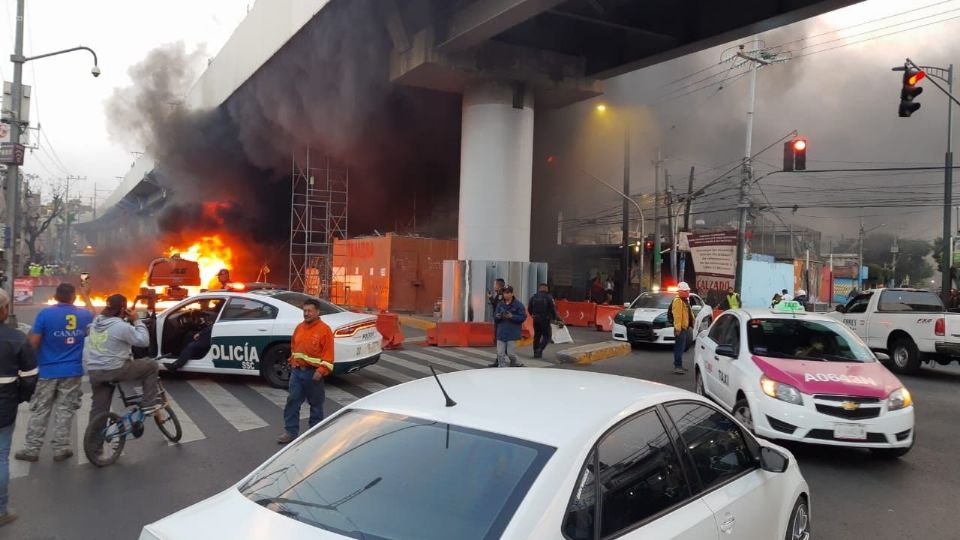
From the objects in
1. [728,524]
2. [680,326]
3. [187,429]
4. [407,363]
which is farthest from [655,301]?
[728,524]

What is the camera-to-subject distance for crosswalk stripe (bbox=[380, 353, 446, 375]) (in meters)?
11.4

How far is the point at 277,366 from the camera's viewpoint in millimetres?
9359

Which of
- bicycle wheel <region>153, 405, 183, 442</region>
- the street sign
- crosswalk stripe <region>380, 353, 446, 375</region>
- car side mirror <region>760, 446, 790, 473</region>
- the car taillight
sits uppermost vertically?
the street sign

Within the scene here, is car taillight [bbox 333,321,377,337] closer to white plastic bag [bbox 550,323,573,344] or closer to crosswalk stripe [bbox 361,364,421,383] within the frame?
crosswalk stripe [bbox 361,364,421,383]

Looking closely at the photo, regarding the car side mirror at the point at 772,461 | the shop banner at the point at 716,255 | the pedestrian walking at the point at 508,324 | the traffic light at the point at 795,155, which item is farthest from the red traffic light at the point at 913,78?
the shop banner at the point at 716,255

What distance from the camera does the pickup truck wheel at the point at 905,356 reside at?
12.1 m

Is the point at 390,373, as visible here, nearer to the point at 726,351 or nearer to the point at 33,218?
the point at 726,351

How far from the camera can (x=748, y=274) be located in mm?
34250

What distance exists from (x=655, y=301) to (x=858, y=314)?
4.61 meters

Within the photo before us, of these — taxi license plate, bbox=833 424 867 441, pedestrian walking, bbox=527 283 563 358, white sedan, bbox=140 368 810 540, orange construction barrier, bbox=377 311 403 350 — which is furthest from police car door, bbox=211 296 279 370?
taxi license plate, bbox=833 424 867 441

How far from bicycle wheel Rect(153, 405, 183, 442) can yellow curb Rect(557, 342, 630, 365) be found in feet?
26.6

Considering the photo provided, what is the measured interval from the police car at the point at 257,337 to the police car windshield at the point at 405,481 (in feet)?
22.1

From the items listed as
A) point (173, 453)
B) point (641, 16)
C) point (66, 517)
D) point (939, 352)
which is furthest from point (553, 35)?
point (66, 517)

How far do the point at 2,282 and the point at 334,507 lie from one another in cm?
1879
